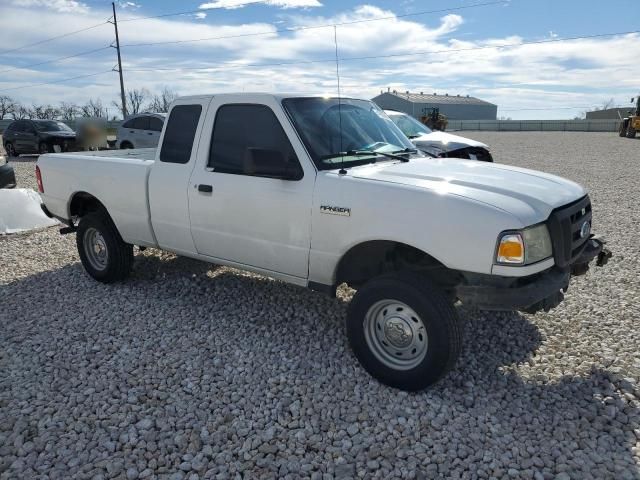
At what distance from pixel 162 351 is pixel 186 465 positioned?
1462 mm

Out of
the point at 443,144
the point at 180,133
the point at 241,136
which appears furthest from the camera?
the point at 443,144

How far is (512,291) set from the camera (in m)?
3.12

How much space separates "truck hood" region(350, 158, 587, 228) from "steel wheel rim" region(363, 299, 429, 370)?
2.81ft

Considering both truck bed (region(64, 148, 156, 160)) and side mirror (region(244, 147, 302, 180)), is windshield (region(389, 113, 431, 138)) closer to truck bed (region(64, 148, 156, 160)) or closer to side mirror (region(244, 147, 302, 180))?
truck bed (region(64, 148, 156, 160))

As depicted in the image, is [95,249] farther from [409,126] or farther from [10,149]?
[10,149]

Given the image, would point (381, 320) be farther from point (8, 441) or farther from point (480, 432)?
point (8, 441)

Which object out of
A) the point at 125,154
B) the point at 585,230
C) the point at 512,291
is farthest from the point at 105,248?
the point at 585,230

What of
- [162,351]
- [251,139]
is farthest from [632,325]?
[162,351]

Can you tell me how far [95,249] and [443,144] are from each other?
6883 mm

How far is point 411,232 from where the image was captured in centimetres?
327

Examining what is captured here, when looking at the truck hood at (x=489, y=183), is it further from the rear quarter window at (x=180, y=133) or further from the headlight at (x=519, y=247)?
the rear quarter window at (x=180, y=133)

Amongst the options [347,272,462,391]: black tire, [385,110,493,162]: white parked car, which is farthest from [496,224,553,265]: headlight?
Result: [385,110,493,162]: white parked car

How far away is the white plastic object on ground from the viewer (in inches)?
327

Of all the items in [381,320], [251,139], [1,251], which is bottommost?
[1,251]
